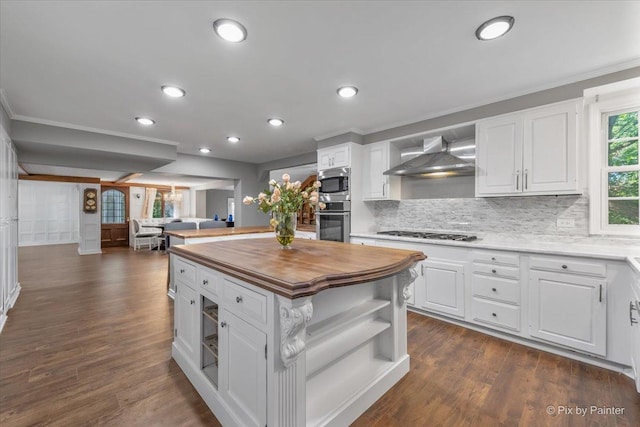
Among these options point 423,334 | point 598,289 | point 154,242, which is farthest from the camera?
point 154,242

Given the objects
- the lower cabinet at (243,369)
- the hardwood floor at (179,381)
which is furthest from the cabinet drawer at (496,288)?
the lower cabinet at (243,369)

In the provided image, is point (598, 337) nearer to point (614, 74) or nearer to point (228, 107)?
point (614, 74)

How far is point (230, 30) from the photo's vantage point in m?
1.74

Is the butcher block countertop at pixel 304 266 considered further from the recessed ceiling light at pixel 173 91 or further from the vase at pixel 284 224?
the recessed ceiling light at pixel 173 91

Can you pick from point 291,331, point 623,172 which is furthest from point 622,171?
point 291,331

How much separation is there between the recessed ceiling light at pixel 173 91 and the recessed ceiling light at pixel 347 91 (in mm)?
1531

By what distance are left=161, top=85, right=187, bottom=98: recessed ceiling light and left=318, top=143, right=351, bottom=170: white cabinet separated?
2092 millimetres

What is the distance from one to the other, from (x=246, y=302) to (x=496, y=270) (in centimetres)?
241

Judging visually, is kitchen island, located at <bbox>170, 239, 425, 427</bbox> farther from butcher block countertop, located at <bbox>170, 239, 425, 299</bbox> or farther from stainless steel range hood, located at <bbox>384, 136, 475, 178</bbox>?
stainless steel range hood, located at <bbox>384, 136, 475, 178</bbox>

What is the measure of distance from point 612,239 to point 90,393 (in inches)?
170

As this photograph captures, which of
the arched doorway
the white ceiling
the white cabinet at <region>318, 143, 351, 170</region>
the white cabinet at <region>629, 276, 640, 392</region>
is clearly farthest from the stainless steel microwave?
the arched doorway

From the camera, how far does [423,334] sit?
8.95ft

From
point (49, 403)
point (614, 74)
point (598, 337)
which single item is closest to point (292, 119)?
point (614, 74)

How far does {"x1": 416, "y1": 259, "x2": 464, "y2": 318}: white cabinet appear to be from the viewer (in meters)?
2.88
